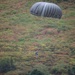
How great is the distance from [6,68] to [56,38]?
5.24 metres

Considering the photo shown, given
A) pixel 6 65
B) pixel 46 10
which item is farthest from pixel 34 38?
pixel 6 65

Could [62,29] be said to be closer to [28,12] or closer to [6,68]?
[28,12]

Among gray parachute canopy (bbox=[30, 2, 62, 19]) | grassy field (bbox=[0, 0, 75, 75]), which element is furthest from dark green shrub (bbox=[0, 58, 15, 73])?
gray parachute canopy (bbox=[30, 2, 62, 19])

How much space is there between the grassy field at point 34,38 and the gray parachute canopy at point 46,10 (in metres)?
0.34

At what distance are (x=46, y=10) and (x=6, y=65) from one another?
820 cm

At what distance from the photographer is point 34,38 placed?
1522 cm

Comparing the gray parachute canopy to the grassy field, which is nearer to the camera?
the grassy field

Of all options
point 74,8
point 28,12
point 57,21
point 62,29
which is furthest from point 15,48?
point 74,8

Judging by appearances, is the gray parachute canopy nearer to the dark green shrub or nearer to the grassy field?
the grassy field

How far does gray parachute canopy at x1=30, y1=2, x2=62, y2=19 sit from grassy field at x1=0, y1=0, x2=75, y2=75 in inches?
13.5

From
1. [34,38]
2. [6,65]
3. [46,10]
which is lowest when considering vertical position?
[34,38]

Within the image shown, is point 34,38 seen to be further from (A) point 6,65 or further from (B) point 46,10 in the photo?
(A) point 6,65

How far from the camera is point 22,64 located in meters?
11.5

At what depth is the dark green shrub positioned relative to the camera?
1079cm
